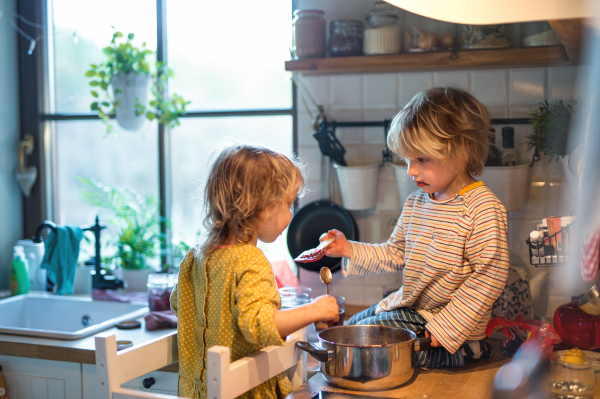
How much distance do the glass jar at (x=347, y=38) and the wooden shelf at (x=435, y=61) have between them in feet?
0.13

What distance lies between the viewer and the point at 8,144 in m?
2.16

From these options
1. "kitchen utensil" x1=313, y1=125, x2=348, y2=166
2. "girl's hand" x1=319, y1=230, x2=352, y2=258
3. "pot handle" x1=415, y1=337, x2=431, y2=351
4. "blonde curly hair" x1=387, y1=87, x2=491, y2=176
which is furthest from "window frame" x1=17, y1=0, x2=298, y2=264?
"pot handle" x1=415, y1=337, x2=431, y2=351

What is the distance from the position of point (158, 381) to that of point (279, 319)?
64 cm

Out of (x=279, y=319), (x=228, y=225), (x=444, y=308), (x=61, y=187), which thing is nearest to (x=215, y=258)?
(x=228, y=225)

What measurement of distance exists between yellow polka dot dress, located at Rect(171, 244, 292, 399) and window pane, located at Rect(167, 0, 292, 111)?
1028mm

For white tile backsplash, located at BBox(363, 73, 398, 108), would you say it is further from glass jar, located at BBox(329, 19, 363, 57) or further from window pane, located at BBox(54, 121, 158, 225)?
window pane, located at BBox(54, 121, 158, 225)

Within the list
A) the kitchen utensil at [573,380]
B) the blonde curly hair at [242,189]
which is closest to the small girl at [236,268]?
the blonde curly hair at [242,189]

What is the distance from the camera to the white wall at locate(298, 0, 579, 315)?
158cm

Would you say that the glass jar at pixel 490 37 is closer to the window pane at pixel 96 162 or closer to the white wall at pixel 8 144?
the window pane at pixel 96 162

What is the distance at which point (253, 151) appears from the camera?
1069 millimetres

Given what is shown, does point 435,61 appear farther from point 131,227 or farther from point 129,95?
point 131,227

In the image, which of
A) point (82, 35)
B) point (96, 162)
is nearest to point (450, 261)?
point (96, 162)

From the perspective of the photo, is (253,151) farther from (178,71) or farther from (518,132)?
(178,71)

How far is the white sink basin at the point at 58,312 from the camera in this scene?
5.98ft
